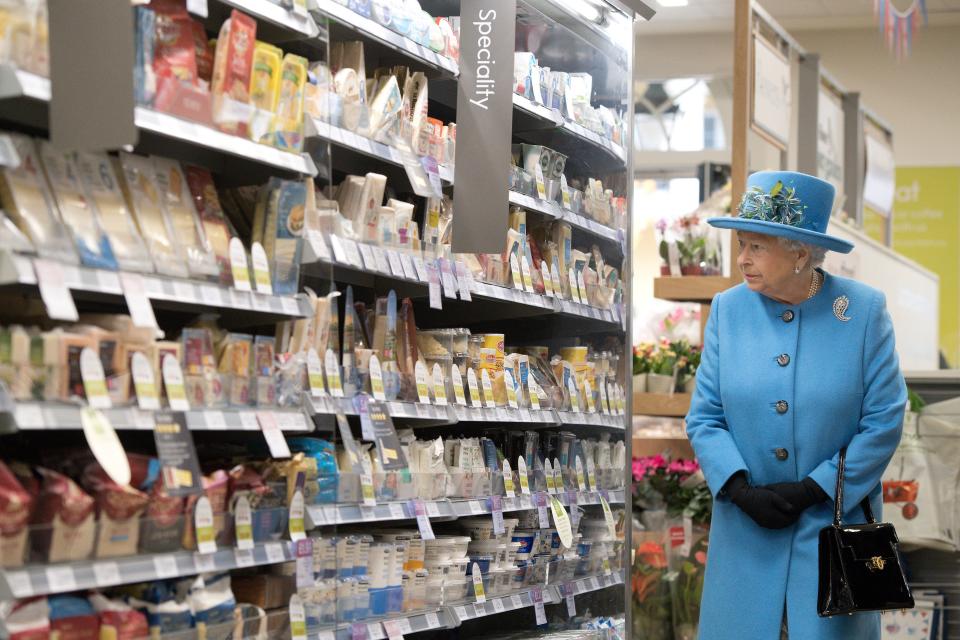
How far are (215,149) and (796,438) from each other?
1891 millimetres

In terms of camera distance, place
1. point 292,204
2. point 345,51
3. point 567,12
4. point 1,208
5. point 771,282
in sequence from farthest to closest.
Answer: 1. point 567,12
2. point 771,282
3. point 345,51
4. point 292,204
5. point 1,208

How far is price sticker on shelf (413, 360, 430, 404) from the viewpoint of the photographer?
3557mm

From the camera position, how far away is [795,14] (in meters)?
11.6

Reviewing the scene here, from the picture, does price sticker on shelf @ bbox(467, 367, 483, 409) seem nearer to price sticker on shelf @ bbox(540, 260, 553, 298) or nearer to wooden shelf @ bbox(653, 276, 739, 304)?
price sticker on shelf @ bbox(540, 260, 553, 298)

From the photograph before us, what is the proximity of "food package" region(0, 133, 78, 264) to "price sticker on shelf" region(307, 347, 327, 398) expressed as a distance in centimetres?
77

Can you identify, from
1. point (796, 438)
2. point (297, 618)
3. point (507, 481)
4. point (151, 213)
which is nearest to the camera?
point (151, 213)

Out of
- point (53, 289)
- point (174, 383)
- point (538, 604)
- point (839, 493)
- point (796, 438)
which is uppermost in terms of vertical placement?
point (53, 289)

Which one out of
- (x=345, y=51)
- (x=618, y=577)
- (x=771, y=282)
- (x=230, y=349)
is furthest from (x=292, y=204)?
(x=618, y=577)

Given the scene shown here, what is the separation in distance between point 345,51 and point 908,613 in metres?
3.82

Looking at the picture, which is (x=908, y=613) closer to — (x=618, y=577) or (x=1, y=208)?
(x=618, y=577)

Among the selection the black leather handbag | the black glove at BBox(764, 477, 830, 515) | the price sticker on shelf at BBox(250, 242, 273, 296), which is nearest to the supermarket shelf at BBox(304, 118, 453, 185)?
the price sticker on shelf at BBox(250, 242, 273, 296)

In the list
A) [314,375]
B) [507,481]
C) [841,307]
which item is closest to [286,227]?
[314,375]

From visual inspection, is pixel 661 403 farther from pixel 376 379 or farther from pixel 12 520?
pixel 12 520

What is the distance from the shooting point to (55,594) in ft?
7.93
